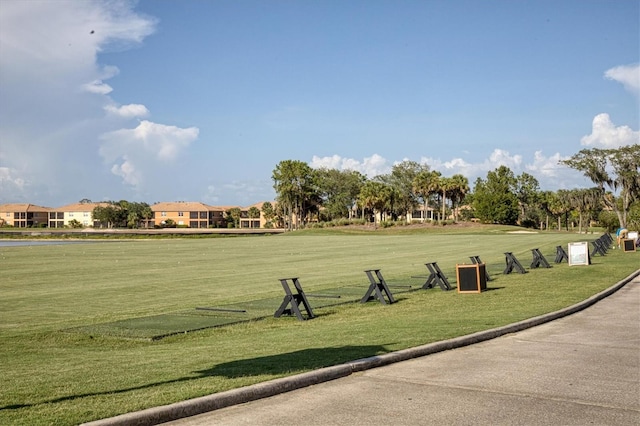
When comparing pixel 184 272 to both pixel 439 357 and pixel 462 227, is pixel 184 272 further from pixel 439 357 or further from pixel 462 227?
pixel 462 227

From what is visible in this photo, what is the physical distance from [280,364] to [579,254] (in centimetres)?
2481

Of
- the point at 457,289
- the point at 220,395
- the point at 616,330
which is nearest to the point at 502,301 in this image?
the point at 457,289

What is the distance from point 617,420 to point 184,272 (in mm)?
26501

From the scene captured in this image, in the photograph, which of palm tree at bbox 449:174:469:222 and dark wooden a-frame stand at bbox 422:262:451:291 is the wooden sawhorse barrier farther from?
palm tree at bbox 449:174:469:222

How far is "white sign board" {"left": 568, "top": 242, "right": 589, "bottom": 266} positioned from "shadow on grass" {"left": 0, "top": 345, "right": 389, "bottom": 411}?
22619mm

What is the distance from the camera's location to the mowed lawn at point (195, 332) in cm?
868

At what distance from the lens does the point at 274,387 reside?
28.7 feet

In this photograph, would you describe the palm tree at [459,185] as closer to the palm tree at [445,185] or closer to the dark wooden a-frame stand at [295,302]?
the palm tree at [445,185]

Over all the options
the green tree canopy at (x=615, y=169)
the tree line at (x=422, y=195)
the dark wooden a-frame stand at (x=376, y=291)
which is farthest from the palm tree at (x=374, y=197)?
the dark wooden a-frame stand at (x=376, y=291)

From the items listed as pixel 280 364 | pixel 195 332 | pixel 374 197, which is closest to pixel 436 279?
pixel 195 332

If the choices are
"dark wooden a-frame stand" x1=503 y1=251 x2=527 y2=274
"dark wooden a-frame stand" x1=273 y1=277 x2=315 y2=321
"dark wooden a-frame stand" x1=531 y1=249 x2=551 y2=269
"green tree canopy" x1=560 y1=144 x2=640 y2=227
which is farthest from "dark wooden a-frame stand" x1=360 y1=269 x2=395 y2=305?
"green tree canopy" x1=560 y1=144 x2=640 y2=227

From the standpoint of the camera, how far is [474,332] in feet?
43.3

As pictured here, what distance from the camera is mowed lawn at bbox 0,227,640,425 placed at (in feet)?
28.5

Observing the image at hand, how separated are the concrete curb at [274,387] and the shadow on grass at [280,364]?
31 centimetres
